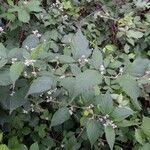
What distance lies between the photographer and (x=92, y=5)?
2.41m

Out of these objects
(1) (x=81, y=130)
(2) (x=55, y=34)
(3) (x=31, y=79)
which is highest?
(3) (x=31, y=79)

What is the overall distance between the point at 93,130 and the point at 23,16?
75cm

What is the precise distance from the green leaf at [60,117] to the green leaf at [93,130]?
139 millimetres

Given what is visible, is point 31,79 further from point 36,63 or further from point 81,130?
point 81,130

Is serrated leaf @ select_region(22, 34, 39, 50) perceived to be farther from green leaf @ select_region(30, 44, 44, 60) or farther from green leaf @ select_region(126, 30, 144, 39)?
green leaf @ select_region(126, 30, 144, 39)

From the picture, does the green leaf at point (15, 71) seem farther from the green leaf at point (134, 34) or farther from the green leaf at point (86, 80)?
the green leaf at point (134, 34)

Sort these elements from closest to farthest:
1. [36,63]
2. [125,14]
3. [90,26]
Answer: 1. [36,63]
2. [90,26]
3. [125,14]

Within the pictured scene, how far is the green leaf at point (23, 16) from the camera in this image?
1729mm

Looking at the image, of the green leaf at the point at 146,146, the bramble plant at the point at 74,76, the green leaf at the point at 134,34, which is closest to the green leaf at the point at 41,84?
the bramble plant at the point at 74,76

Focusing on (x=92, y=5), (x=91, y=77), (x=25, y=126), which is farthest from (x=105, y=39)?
(x=91, y=77)

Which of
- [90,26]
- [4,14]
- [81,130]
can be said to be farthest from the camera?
[90,26]

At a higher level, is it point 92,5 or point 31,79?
point 31,79

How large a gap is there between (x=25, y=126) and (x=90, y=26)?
794 millimetres

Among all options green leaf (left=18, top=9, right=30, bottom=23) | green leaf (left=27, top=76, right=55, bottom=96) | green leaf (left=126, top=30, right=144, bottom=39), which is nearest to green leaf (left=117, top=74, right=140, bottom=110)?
green leaf (left=27, top=76, right=55, bottom=96)
